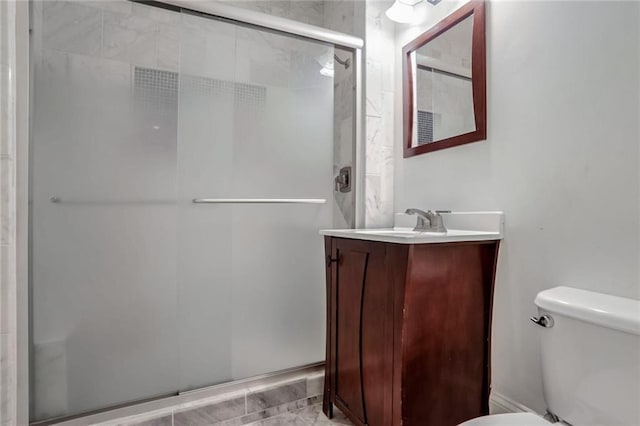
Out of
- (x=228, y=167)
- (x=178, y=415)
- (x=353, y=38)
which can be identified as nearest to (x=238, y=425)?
(x=178, y=415)

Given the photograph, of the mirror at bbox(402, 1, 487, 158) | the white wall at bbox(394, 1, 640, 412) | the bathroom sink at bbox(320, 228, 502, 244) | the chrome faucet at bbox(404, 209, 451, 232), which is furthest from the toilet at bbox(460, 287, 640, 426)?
the mirror at bbox(402, 1, 487, 158)

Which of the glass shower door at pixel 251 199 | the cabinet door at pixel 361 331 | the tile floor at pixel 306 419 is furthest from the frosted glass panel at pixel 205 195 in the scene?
the cabinet door at pixel 361 331

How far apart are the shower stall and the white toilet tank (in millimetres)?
991

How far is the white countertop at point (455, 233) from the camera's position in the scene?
1016 millimetres

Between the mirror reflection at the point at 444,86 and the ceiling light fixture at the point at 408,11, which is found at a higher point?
the ceiling light fixture at the point at 408,11

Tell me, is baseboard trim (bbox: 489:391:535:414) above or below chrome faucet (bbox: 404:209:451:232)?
below

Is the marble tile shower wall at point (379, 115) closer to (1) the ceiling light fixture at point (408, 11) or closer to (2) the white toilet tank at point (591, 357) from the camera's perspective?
(1) the ceiling light fixture at point (408, 11)

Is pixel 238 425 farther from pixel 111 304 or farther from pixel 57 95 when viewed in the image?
pixel 57 95

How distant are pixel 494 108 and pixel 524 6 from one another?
33 centimetres

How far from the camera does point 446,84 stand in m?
1.41

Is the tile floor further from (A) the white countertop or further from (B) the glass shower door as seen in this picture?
(A) the white countertop
